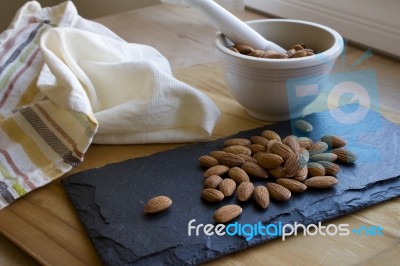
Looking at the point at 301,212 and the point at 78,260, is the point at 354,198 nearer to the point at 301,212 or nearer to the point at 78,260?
the point at 301,212

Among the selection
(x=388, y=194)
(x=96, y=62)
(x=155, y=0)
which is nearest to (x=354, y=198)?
(x=388, y=194)

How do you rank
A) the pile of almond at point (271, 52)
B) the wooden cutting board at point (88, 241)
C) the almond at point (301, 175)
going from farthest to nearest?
1. the pile of almond at point (271, 52)
2. the almond at point (301, 175)
3. the wooden cutting board at point (88, 241)

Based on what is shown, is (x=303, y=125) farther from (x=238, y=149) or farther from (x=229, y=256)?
(x=229, y=256)

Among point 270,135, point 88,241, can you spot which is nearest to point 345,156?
point 270,135

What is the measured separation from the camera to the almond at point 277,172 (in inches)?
25.5

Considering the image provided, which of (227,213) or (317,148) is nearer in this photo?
(227,213)

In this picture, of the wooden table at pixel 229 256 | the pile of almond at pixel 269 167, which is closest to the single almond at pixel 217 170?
the pile of almond at pixel 269 167

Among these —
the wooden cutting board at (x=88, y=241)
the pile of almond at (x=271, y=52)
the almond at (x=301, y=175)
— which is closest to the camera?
the wooden cutting board at (x=88, y=241)

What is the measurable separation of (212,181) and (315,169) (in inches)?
4.9

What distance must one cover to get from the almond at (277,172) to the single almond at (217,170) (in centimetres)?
5

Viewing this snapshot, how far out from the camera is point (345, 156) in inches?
26.7

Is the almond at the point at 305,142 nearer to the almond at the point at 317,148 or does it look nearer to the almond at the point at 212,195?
the almond at the point at 317,148

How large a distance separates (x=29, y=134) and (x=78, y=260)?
0.25 metres

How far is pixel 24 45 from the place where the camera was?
95 cm
